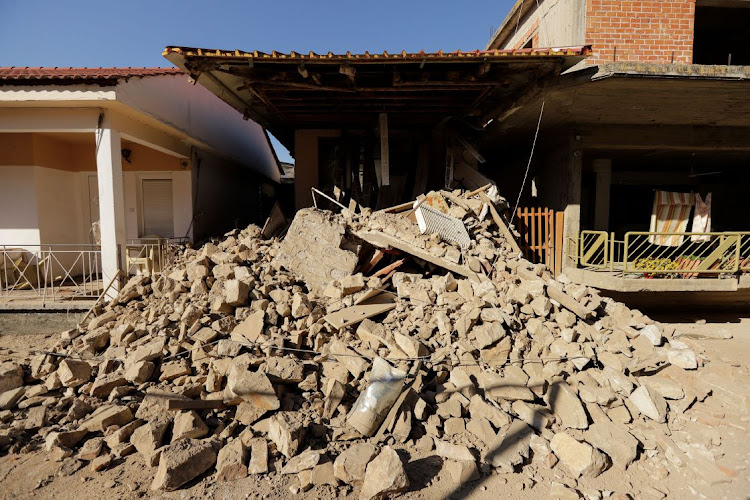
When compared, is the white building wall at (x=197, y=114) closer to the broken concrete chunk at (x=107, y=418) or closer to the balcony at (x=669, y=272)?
the broken concrete chunk at (x=107, y=418)

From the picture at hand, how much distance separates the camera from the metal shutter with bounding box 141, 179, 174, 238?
9.02 m

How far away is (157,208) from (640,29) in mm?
11286

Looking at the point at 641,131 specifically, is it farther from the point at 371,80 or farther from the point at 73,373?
the point at 73,373

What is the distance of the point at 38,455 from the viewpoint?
11.1ft

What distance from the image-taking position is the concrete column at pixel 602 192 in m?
9.18

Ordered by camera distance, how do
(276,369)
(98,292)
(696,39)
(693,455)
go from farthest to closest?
(696,39) < (98,292) < (276,369) < (693,455)

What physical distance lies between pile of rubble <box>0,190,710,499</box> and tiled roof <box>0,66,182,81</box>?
3.39 metres

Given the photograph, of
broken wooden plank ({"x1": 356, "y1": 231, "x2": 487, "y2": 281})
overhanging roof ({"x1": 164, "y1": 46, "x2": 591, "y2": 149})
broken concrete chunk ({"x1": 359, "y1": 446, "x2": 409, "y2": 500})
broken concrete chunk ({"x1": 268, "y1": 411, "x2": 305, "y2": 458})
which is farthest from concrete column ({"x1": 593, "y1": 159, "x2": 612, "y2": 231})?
broken concrete chunk ({"x1": 268, "y1": 411, "x2": 305, "y2": 458})

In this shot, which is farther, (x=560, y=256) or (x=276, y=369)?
(x=560, y=256)

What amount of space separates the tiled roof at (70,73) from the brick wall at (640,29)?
28.4ft

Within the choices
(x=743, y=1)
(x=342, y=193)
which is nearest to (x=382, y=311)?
(x=342, y=193)

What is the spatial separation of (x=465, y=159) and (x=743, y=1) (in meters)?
5.96

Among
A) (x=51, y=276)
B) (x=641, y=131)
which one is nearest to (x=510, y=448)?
(x=51, y=276)

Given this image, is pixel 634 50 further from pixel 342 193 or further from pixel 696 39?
pixel 342 193
